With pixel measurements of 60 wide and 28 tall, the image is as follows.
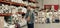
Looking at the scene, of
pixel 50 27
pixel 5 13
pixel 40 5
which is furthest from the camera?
pixel 40 5

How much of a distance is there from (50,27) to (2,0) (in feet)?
6.93

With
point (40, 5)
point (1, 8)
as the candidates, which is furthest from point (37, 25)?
point (40, 5)

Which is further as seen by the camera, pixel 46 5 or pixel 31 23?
pixel 46 5

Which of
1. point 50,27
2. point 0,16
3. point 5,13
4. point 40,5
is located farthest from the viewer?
point 40,5

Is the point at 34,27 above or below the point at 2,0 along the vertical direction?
below

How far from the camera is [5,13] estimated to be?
4871 millimetres

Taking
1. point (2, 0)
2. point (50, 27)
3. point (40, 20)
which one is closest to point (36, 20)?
point (40, 20)

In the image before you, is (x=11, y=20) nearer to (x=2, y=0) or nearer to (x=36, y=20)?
(x=2, y=0)

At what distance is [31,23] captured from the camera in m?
6.00

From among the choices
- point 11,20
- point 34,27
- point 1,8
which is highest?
point 1,8

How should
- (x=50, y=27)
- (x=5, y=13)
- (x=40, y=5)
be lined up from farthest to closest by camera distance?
(x=40, y=5) → (x=50, y=27) → (x=5, y=13)

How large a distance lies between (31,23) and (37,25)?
250 mm

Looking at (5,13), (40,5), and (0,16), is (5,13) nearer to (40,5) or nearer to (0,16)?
(0,16)

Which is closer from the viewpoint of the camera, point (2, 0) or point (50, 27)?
point (2, 0)
